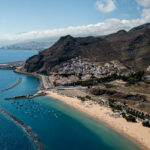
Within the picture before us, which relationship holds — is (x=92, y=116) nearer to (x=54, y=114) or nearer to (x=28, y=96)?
(x=54, y=114)

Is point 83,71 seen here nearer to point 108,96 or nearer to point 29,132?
point 108,96

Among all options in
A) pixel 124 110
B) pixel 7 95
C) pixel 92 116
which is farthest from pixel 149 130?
pixel 7 95

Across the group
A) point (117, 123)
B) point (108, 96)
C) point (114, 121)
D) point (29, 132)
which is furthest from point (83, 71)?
point (29, 132)

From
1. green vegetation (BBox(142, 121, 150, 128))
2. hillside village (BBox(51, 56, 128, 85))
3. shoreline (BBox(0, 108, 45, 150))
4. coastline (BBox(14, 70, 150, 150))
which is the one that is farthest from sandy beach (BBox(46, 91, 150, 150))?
hillside village (BBox(51, 56, 128, 85))

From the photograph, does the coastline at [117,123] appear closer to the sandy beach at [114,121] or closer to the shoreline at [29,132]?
the sandy beach at [114,121]

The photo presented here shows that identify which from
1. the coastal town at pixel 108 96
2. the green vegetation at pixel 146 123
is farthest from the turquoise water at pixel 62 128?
the green vegetation at pixel 146 123
